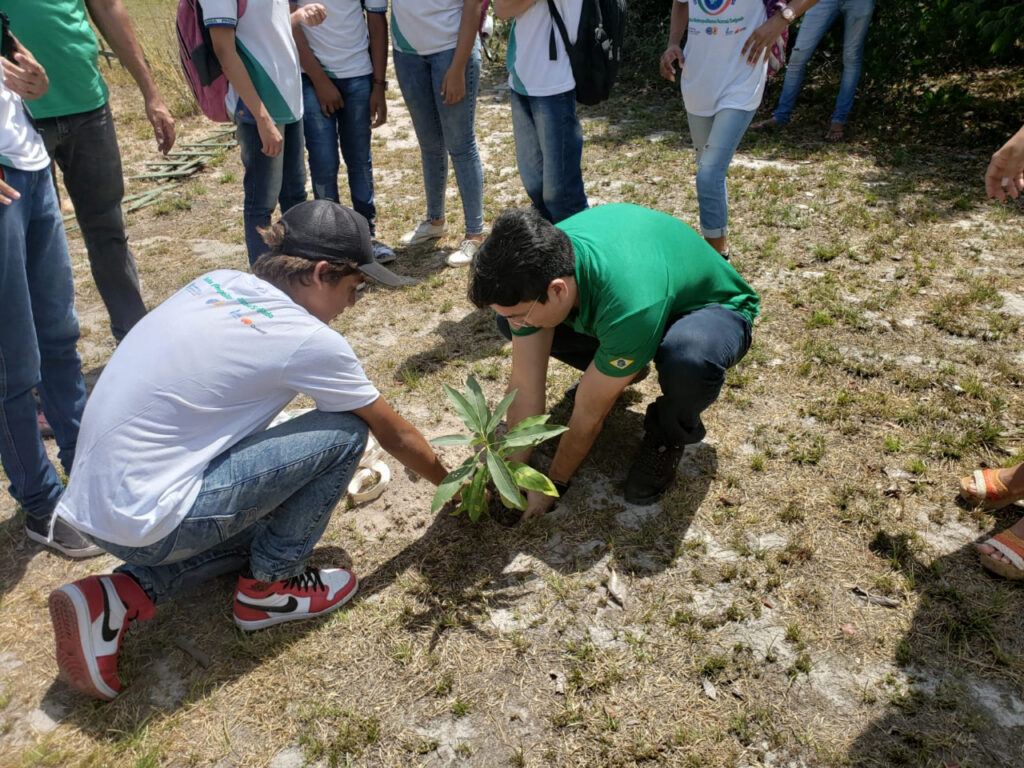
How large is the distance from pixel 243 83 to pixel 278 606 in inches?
85.2

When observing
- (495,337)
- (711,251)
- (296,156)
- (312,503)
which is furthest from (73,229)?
(711,251)

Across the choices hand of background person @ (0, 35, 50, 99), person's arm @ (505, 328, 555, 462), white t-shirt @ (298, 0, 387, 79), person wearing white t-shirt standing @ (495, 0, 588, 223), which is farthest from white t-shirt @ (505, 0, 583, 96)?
hand of background person @ (0, 35, 50, 99)

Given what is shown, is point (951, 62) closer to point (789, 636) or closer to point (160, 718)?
point (789, 636)

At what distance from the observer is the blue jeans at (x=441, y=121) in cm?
388

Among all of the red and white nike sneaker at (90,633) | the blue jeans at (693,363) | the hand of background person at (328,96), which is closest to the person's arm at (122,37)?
the hand of background person at (328,96)

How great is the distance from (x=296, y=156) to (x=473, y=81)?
1.05m

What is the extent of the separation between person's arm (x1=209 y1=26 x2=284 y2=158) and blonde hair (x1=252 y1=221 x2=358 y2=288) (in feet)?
4.31

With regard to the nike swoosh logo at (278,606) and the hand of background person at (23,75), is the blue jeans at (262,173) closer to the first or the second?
the hand of background person at (23,75)

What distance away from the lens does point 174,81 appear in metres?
7.95

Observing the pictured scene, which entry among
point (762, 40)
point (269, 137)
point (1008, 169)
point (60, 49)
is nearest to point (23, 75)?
point (60, 49)

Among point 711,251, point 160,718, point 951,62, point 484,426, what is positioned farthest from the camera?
point 951,62

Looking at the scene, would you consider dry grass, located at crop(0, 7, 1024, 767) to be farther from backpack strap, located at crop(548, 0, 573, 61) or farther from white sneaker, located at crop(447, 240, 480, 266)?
backpack strap, located at crop(548, 0, 573, 61)

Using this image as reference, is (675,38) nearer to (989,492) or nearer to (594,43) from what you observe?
(594,43)

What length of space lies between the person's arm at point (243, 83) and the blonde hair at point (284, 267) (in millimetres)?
1315
